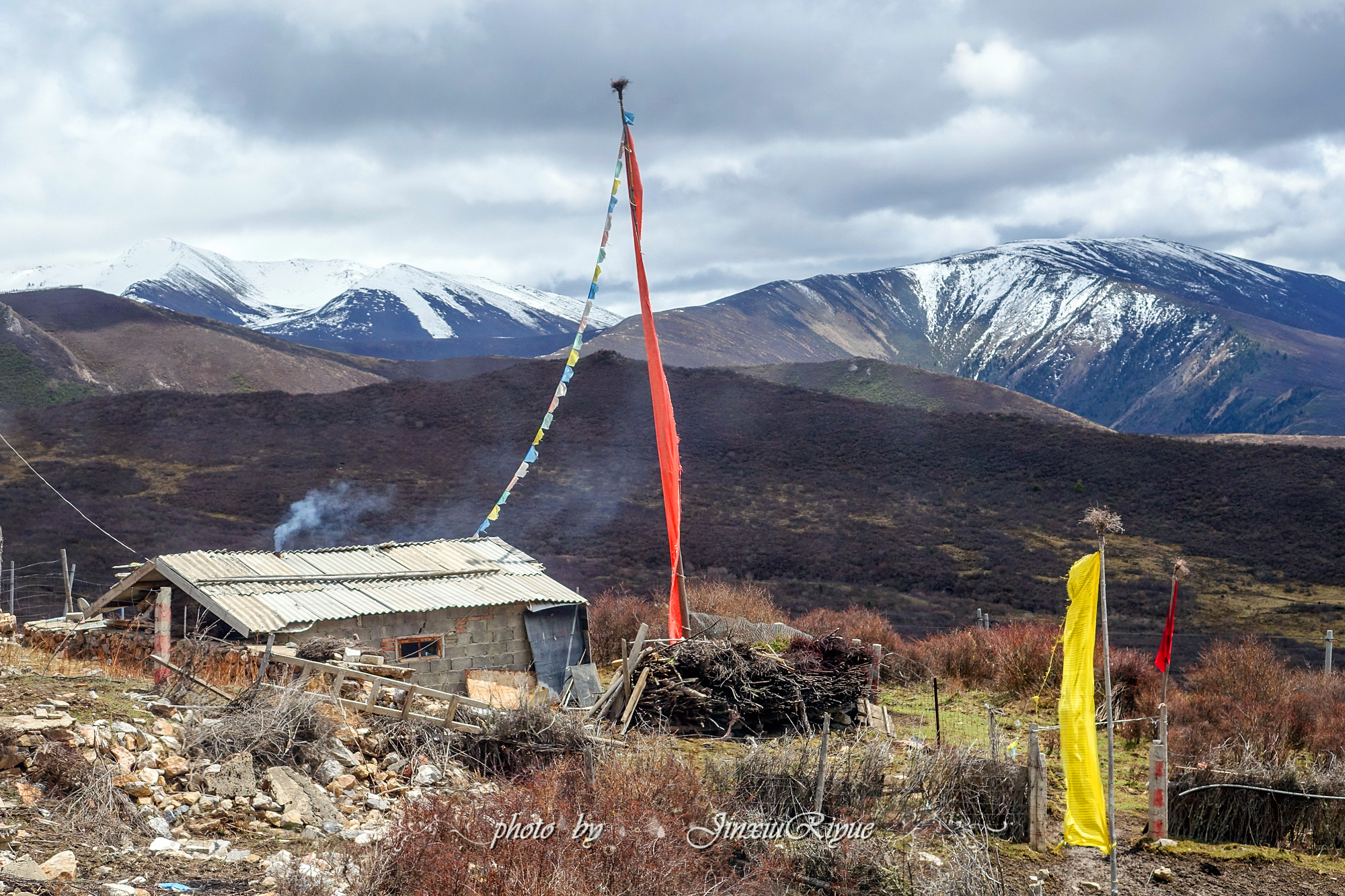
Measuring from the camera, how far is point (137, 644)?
13414 mm

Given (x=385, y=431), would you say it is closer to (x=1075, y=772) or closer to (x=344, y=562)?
(x=344, y=562)

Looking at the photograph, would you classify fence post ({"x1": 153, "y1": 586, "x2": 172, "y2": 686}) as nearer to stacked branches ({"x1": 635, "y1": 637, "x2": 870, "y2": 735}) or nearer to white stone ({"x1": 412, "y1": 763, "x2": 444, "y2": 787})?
white stone ({"x1": 412, "y1": 763, "x2": 444, "y2": 787})

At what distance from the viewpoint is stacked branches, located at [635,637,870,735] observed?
42.7ft

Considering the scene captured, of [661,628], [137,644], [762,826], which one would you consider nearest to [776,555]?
[661,628]

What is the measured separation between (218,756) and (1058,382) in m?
200

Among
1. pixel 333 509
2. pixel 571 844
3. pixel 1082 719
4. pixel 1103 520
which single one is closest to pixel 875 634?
pixel 1082 719

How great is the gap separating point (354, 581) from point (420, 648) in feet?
5.70

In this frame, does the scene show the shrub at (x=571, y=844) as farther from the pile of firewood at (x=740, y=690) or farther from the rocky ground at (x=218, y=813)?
the pile of firewood at (x=740, y=690)

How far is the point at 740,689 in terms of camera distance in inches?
526

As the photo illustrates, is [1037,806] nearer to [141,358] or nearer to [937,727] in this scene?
[937,727]

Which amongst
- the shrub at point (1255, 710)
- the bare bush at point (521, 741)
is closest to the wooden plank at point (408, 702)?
the bare bush at point (521, 741)

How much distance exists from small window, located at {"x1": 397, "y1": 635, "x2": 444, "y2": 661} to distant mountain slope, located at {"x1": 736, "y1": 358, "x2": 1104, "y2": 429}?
69.5 m

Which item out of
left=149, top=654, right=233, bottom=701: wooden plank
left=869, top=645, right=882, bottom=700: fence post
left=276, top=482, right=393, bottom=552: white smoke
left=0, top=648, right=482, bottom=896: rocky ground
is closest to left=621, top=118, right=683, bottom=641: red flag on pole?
left=869, top=645, right=882, bottom=700: fence post

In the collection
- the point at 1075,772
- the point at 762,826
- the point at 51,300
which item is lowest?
the point at 762,826
